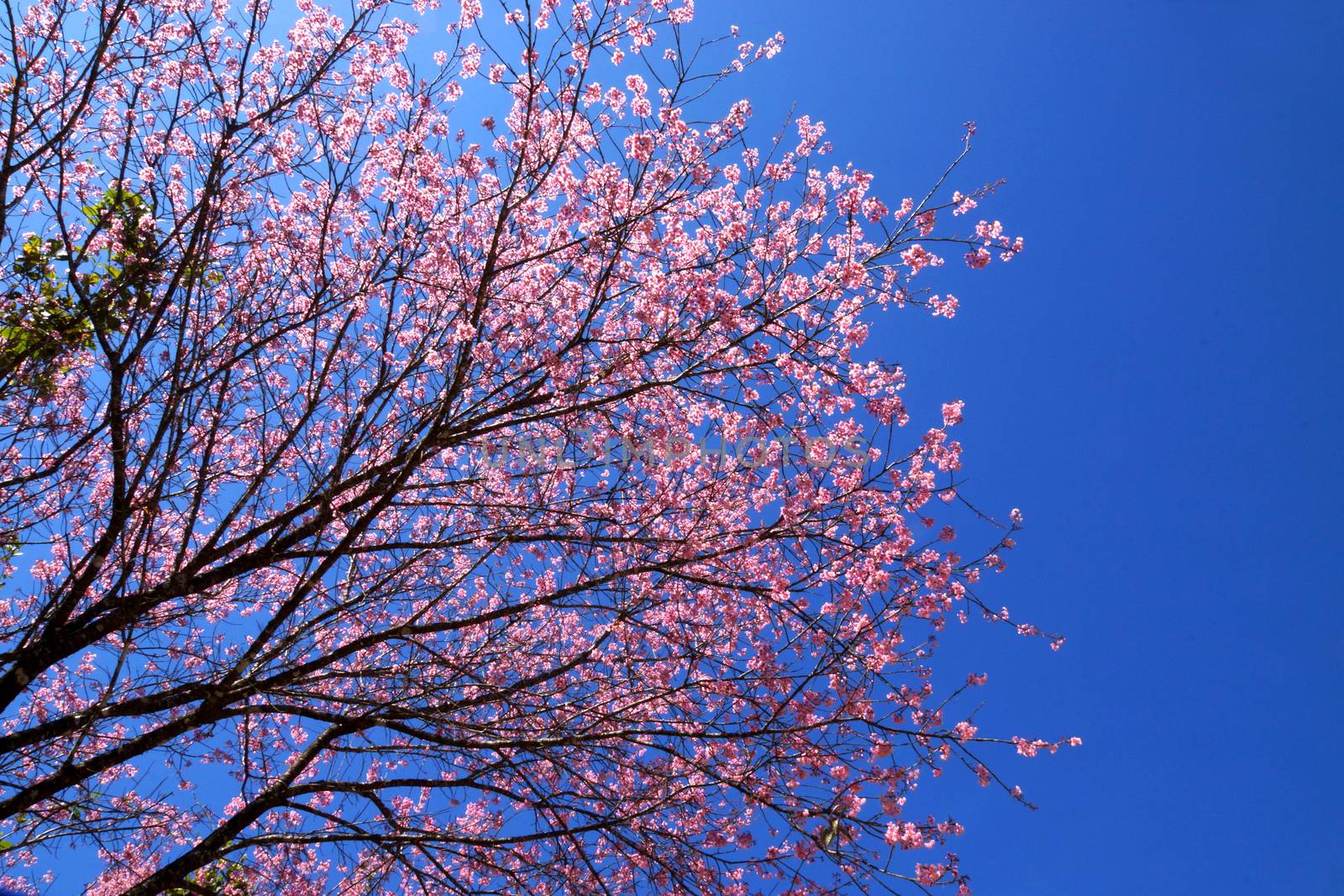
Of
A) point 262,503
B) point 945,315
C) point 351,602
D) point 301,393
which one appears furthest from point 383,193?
point 945,315

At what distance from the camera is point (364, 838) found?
17.9ft

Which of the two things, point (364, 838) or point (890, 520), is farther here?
point (890, 520)

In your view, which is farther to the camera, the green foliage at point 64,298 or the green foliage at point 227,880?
the green foliage at point 227,880

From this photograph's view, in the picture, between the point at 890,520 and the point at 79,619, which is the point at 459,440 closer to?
the point at 79,619

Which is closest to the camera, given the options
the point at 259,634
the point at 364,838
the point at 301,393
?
the point at 259,634

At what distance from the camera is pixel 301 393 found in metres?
6.48

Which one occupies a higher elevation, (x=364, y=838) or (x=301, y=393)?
(x=301, y=393)

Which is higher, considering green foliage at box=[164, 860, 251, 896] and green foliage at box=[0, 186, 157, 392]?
green foliage at box=[0, 186, 157, 392]

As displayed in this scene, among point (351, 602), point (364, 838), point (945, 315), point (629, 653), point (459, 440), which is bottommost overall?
point (364, 838)

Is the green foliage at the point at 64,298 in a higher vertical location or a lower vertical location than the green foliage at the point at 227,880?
higher

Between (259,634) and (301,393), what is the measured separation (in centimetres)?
221

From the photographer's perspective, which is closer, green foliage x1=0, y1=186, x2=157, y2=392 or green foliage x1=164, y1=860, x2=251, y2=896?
green foliage x1=0, y1=186, x2=157, y2=392

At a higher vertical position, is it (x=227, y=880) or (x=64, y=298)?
(x=64, y=298)

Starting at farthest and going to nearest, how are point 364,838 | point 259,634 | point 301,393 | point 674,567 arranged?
point 301,393 → point 674,567 → point 364,838 → point 259,634
